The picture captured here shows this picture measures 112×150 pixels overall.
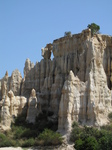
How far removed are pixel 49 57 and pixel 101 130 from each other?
20.5m

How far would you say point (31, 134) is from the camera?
147ft

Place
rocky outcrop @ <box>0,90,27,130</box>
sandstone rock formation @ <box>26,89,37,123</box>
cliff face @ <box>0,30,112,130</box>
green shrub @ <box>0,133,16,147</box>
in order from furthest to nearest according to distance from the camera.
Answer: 1. sandstone rock formation @ <box>26,89,37,123</box>
2. rocky outcrop @ <box>0,90,27,130</box>
3. cliff face @ <box>0,30,112,130</box>
4. green shrub @ <box>0,133,16,147</box>

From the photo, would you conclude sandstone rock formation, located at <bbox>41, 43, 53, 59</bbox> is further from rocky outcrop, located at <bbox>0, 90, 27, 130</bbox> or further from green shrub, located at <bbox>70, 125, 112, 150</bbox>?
green shrub, located at <bbox>70, 125, 112, 150</bbox>

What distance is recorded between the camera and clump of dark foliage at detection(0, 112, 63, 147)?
4188cm

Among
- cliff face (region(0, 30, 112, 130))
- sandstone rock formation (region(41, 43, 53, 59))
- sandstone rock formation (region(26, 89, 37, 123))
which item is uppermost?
sandstone rock formation (region(41, 43, 53, 59))

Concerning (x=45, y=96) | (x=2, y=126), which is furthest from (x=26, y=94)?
(x=2, y=126)

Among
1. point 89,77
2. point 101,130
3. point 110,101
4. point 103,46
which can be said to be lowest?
point 101,130

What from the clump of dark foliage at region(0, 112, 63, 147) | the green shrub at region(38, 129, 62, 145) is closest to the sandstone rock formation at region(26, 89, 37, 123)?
the clump of dark foliage at region(0, 112, 63, 147)

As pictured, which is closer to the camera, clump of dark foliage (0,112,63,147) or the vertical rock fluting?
clump of dark foliage (0,112,63,147)

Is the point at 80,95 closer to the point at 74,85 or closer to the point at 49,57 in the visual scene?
the point at 74,85

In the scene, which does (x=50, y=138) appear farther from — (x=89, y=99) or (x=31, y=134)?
(x=89, y=99)

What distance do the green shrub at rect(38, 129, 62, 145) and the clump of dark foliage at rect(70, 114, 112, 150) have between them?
1.47 meters

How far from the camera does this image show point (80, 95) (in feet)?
146

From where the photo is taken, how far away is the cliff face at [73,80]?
43.6 metres
